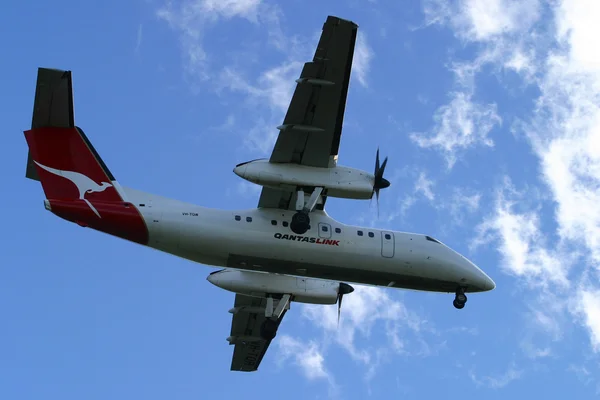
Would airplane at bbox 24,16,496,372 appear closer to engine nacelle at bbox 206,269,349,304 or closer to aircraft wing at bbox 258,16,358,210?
aircraft wing at bbox 258,16,358,210

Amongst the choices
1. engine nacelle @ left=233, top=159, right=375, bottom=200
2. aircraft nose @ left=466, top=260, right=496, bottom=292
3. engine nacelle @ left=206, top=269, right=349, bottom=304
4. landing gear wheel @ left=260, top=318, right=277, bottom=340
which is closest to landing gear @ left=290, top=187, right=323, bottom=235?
engine nacelle @ left=233, top=159, right=375, bottom=200

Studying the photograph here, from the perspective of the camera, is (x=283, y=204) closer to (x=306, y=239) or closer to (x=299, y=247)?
(x=306, y=239)

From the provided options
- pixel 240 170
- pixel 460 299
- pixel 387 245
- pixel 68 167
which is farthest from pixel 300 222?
pixel 68 167

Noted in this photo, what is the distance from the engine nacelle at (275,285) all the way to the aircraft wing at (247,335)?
7.08ft

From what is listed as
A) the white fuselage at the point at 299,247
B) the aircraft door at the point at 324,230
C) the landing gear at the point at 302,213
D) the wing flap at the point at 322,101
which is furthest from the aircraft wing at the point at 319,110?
the white fuselage at the point at 299,247

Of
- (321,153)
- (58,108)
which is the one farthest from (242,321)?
(58,108)

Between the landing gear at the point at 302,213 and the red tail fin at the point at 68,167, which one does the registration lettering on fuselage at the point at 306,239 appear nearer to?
the landing gear at the point at 302,213

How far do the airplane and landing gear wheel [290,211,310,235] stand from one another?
3 cm

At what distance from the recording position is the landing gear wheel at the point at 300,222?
2564cm

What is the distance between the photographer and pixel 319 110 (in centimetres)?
2464

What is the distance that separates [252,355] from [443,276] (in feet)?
27.6

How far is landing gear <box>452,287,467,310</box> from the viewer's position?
28.1 m

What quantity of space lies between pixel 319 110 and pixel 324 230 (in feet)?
12.6

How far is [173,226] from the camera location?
25.3 metres
